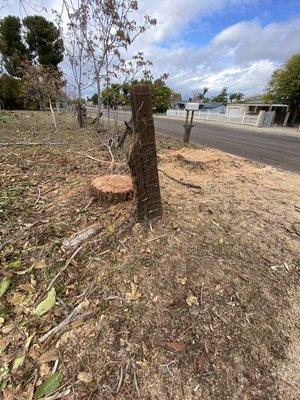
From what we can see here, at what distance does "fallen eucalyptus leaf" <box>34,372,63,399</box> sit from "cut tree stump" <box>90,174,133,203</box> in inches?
68.9

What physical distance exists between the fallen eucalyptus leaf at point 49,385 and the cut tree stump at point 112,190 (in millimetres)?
1751

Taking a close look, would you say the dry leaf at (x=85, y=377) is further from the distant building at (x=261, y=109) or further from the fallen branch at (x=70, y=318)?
the distant building at (x=261, y=109)

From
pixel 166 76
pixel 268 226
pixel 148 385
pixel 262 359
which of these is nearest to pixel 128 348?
pixel 148 385

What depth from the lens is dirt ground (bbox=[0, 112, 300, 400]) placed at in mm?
1354

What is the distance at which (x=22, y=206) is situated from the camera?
296 centimetres

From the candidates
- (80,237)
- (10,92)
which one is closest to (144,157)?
(80,237)

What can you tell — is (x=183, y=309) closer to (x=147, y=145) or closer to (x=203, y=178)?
(x=147, y=145)

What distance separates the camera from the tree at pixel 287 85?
20500 millimetres

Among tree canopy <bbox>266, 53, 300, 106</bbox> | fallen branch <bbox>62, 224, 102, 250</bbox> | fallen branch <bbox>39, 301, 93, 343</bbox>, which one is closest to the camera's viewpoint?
fallen branch <bbox>39, 301, 93, 343</bbox>

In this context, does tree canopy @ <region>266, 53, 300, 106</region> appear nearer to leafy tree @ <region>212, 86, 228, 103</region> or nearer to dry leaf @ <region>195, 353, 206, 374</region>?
dry leaf @ <region>195, 353, 206, 374</region>

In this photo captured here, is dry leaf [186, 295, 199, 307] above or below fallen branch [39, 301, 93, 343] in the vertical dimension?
above

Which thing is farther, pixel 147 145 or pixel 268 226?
pixel 268 226

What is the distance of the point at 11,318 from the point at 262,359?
166 cm

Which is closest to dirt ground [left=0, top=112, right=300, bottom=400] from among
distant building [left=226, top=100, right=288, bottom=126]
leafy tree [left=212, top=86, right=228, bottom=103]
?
distant building [left=226, top=100, right=288, bottom=126]
